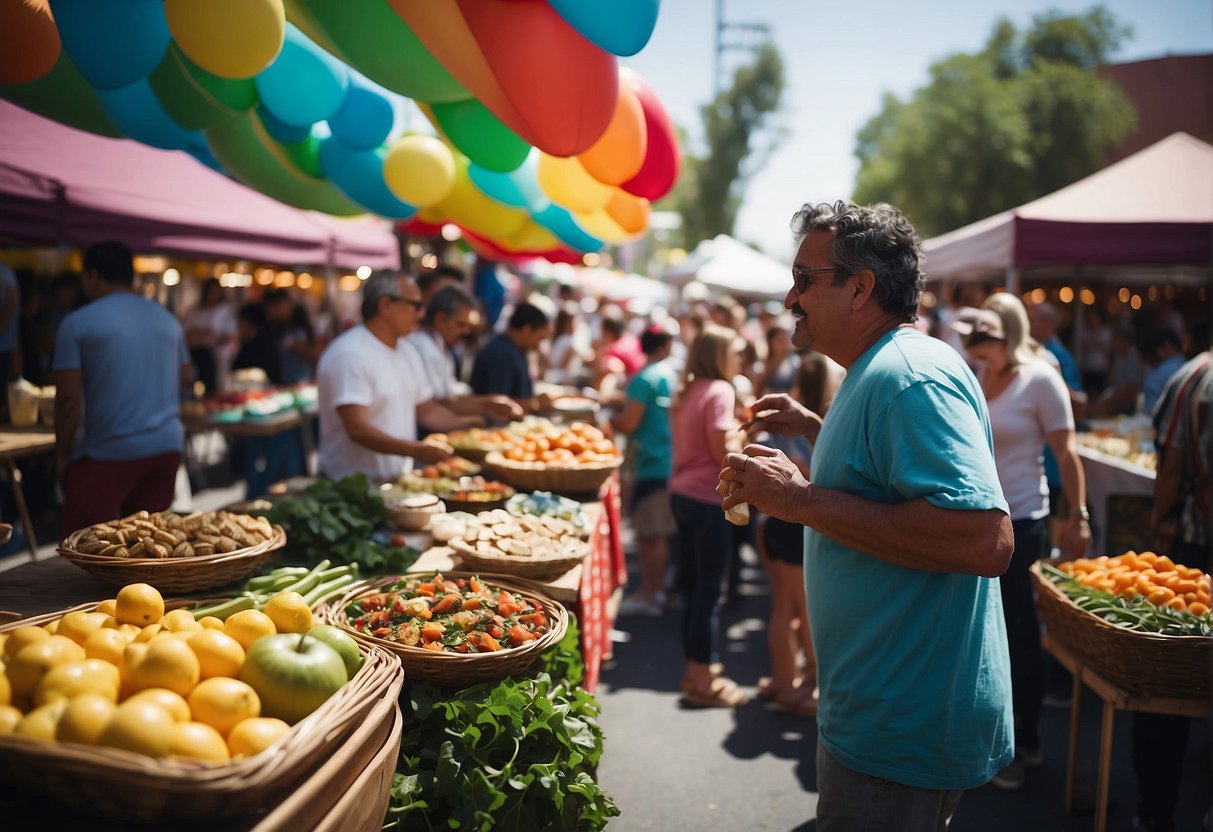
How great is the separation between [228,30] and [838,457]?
2.62 meters

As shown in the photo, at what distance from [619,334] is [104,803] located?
8688 millimetres

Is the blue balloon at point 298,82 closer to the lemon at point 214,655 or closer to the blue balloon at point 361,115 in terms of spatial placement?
the blue balloon at point 361,115

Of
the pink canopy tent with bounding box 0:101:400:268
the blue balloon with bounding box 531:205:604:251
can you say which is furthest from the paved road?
the pink canopy tent with bounding box 0:101:400:268

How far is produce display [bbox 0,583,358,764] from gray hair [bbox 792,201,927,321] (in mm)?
1517

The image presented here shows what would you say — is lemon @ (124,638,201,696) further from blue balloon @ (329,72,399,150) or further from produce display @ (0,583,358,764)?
blue balloon @ (329,72,399,150)

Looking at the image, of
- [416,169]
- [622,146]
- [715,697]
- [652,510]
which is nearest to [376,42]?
[622,146]

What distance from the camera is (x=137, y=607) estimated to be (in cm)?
205

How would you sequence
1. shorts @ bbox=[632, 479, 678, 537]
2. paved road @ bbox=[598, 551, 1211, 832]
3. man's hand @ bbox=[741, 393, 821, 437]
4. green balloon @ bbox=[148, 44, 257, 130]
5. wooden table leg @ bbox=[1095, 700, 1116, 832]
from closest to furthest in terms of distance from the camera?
man's hand @ bbox=[741, 393, 821, 437] → wooden table leg @ bbox=[1095, 700, 1116, 832] → paved road @ bbox=[598, 551, 1211, 832] → green balloon @ bbox=[148, 44, 257, 130] → shorts @ bbox=[632, 479, 678, 537]

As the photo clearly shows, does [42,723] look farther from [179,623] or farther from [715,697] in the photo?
[715,697]

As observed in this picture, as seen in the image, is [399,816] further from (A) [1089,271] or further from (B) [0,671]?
(A) [1089,271]

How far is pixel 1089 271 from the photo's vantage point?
59.5ft

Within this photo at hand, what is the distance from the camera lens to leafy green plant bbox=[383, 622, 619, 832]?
2.30 metres

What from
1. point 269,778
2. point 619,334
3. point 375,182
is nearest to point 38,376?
point 375,182

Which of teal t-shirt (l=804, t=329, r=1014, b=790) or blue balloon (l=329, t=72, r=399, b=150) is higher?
blue balloon (l=329, t=72, r=399, b=150)
